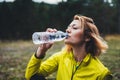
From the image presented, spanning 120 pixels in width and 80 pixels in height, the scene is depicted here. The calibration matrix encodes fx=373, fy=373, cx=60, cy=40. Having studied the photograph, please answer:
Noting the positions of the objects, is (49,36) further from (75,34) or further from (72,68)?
(72,68)

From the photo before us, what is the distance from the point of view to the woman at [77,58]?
4.36 metres

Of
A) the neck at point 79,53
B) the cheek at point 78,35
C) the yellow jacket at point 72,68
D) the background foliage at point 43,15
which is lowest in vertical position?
the background foliage at point 43,15

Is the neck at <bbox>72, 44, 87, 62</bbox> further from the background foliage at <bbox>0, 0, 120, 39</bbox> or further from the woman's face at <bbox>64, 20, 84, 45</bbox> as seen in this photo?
the background foliage at <bbox>0, 0, 120, 39</bbox>

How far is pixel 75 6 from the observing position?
110 feet

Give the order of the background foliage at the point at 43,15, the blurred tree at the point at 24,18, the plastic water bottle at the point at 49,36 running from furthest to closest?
the blurred tree at the point at 24,18
the background foliage at the point at 43,15
the plastic water bottle at the point at 49,36

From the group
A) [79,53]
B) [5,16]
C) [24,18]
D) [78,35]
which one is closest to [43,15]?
[24,18]

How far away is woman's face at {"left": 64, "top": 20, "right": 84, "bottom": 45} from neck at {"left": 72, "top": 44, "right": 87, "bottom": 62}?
0.11m

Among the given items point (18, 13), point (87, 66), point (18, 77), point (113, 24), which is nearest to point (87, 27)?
point (87, 66)

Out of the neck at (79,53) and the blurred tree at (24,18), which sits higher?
the neck at (79,53)

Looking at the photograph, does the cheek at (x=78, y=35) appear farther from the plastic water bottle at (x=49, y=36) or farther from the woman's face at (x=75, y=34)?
the plastic water bottle at (x=49, y=36)

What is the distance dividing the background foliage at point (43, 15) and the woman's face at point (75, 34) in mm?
25425

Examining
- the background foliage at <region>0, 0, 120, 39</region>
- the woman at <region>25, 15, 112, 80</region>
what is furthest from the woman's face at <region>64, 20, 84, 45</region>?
the background foliage at <region>0, 0, 120, 39</region>

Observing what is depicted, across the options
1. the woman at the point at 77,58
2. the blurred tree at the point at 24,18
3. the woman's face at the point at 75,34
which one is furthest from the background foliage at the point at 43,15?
the woman's face at the point at 75,34

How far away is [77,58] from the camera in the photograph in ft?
15.1
